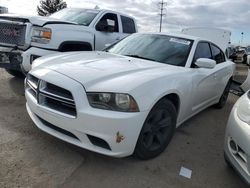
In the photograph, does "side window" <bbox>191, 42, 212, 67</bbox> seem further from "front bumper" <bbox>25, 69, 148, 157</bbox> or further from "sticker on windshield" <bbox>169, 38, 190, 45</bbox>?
"front bumper" <bbox>25, 69, 148, 157</bbox>

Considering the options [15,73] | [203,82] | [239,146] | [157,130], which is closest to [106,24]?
[15,73]

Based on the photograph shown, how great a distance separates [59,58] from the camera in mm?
3916

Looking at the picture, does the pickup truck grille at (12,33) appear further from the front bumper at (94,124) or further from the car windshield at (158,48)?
the front bumper at (94,124)

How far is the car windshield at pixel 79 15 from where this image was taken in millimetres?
6481

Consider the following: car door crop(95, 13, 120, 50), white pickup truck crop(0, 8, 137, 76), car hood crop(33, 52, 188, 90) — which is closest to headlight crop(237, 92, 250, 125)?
car hood crop(33, 52, 188, 90)

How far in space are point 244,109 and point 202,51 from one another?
2.11 metres

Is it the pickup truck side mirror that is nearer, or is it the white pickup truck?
the white pickup truck

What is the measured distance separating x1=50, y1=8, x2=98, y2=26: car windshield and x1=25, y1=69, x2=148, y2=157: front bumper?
11.9ft

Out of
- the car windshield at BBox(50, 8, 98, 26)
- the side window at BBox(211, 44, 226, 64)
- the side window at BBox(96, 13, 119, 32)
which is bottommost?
the side window at BBox(211, 44, 226, 64)

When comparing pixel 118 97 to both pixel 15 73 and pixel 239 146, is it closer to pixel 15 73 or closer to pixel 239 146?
pixel 239 146

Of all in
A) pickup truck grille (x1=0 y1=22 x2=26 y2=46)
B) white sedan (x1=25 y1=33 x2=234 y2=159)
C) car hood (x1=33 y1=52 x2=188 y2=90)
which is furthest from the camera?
pickup truck grille (x1=0 y1=22 x2=26 y2=46)

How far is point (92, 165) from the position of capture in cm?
318

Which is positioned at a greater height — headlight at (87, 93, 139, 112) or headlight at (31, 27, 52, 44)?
headlight at (31, 27, 52, 44)

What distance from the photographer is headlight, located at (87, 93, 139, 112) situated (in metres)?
2.88
